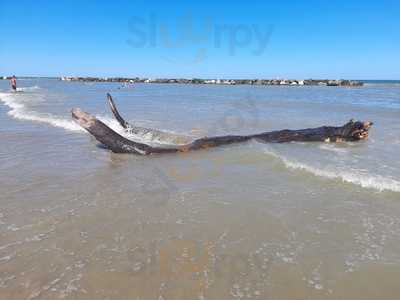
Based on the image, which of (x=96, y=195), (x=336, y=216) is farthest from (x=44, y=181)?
(x=336, y=216)

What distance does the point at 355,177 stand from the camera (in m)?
6.65

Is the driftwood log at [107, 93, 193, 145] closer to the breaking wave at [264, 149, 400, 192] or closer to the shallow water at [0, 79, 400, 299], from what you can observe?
the shallow water at [0, 79, 400, 299]

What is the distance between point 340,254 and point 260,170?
11.2ft

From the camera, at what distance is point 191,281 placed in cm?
343

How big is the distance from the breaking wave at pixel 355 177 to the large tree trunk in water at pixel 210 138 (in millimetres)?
2519

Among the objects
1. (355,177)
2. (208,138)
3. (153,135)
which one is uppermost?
(208,138)

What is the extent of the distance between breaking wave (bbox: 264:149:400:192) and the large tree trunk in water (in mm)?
2519

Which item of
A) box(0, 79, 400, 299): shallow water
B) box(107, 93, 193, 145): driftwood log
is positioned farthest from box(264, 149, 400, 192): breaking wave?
box(107, 93, 193, 145): driftwood log

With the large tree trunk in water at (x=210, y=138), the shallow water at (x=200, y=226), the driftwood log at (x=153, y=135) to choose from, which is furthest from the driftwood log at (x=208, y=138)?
the driftwood log at (x=153, y=135)

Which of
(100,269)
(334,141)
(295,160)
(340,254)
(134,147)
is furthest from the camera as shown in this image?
(334,141)

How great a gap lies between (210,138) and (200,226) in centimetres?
519

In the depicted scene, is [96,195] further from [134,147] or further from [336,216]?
[336,216]

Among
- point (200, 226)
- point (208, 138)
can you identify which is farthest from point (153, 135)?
point (200, 226)

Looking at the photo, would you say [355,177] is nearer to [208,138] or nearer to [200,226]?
[200,226]
